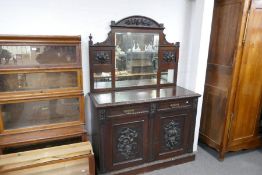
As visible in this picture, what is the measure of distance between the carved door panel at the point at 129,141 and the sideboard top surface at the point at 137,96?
19cm

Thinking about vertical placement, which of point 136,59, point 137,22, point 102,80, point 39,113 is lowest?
point 39,113

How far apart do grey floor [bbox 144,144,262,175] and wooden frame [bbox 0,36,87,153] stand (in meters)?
1.13

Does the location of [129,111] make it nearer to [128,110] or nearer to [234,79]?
[128,110]

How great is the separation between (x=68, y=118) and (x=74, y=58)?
64 cm

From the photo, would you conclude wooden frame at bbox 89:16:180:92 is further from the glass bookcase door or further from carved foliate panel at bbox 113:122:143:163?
carved foliate panel at bbox 113:122:143:163

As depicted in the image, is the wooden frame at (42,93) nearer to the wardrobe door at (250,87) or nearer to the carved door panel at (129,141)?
the carved door panel at (129,141)

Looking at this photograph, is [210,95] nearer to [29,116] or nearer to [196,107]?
[196,107]

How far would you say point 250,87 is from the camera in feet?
7.59

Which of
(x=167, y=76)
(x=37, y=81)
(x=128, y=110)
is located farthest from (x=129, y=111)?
(x=37, y=81)

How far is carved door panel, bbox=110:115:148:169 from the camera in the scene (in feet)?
6.50

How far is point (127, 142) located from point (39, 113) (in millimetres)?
950

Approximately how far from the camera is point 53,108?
2.05 meters

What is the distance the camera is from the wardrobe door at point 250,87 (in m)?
2.11

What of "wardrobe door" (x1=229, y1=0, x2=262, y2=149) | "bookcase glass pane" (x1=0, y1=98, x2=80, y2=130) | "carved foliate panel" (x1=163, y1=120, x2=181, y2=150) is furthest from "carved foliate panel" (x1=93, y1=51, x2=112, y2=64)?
"wardrobe door" (x1=229, y1=0, x2=262, y2=149)
